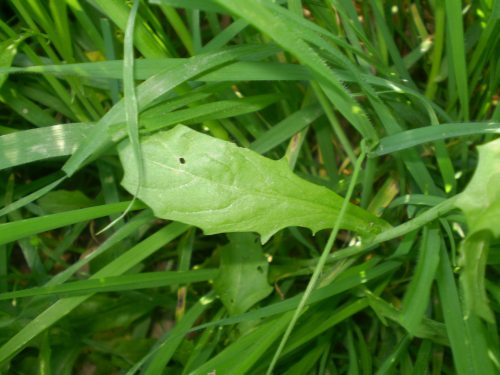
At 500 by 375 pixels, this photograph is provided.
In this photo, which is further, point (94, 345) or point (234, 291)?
point (94, 345)

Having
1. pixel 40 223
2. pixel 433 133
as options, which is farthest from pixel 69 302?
pixel 433 133

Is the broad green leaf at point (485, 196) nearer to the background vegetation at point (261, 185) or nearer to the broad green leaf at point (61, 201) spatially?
the background vegetation at point (261, 185)

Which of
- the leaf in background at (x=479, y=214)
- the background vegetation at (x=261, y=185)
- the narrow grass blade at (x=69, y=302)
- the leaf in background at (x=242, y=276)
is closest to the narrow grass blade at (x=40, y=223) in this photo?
the background vegetation at (x=261, y=185)

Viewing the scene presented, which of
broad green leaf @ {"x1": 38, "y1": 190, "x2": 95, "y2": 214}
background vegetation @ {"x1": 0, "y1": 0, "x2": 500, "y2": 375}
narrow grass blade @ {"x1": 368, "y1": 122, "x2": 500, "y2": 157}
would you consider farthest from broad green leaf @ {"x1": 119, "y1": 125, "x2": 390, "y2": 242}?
broad green leaf @ {"x1": 38, "y1": 190, "x2": 95, "y2": 214}

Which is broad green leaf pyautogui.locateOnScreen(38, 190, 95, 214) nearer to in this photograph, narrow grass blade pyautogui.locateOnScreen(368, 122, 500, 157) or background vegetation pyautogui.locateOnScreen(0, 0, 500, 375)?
background vegetation pyautogui.locateOnScreen(0, 0, 500, 375)

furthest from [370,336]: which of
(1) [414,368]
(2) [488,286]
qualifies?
(2) [488,286]

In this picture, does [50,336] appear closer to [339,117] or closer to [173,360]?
[173,360]

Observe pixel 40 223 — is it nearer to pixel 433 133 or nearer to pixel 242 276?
pixel 242 276
